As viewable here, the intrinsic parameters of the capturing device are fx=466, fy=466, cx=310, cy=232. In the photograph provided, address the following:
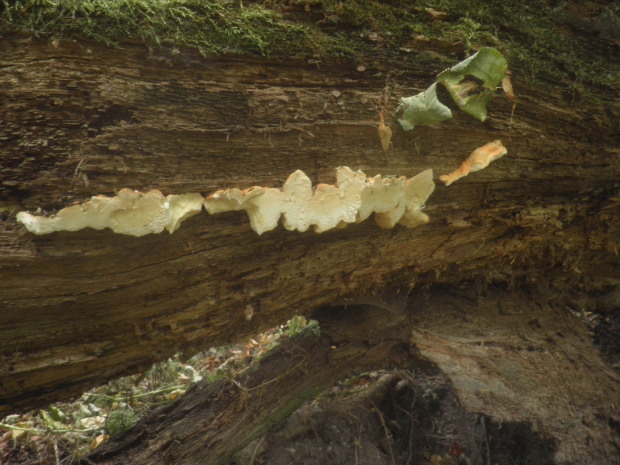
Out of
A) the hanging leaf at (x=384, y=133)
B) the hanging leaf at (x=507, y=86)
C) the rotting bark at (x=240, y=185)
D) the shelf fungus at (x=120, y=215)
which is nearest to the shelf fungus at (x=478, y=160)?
the rotting bark at (x=240, y=185)

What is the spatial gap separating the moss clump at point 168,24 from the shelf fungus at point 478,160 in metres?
0.85

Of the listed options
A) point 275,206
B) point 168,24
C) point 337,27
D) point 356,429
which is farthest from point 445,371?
point 168,24

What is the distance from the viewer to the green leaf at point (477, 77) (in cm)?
192

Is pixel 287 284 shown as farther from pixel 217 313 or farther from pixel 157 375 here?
pixel 157 375

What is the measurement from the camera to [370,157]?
202 centimetres

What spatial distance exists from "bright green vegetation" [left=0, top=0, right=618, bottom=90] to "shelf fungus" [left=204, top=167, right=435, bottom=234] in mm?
528

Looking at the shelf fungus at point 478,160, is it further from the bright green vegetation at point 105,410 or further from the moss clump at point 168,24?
the bright green vegetation at point 105,410

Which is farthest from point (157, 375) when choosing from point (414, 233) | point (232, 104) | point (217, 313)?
point (232, 104)

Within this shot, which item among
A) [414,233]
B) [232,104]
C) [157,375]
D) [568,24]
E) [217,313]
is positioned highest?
[568,24]

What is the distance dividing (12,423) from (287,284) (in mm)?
2731

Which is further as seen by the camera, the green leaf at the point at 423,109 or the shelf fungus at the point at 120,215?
the green leaf at the point at 423,109

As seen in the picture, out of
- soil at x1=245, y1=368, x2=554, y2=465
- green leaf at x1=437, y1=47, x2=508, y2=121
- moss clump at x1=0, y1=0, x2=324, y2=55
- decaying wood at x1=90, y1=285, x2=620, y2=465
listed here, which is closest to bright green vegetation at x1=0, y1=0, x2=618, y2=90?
moss clump at x1=0, y1=0, x2=324, y2=55

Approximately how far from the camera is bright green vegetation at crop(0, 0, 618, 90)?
4.93ft

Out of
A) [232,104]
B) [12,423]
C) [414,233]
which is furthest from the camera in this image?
[12,423]
